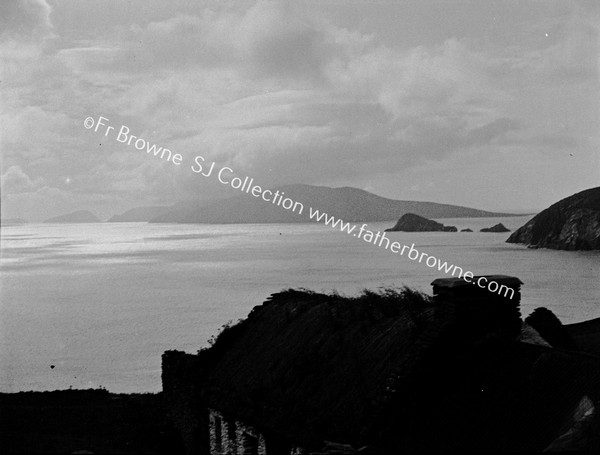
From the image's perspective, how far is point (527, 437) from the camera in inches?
627

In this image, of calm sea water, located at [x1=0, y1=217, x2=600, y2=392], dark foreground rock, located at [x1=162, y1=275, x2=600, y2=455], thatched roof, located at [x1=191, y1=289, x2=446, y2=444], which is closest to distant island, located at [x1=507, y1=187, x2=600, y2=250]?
calm sea water, located at [x1=0, y1=217, x2=600, y2=392]

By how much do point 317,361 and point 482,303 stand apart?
5775 millimetres

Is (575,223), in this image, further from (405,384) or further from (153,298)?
(405,384)

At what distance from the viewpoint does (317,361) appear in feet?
71.4

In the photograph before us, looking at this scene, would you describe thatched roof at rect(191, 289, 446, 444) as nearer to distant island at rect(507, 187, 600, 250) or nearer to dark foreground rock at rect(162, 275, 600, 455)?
dark foreground rock at rect(162, 275, 600, 455)

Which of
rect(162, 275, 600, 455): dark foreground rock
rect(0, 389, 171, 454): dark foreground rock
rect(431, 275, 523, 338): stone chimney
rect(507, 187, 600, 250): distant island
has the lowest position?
rect(0, 389, 171, 454): dark foreground rock

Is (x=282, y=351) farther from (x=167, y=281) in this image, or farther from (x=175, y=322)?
(x=167, y=281)

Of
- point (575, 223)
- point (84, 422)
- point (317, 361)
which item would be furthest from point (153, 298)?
point (575, 223)

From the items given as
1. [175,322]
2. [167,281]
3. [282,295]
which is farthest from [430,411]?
[167,281]

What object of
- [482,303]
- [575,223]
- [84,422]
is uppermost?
[575,223]

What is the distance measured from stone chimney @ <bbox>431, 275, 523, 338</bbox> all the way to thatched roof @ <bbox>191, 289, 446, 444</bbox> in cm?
88

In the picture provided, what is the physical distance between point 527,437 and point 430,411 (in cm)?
270

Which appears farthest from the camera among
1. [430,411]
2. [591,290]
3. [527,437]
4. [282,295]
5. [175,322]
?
[591,290]

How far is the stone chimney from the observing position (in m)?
19.5
